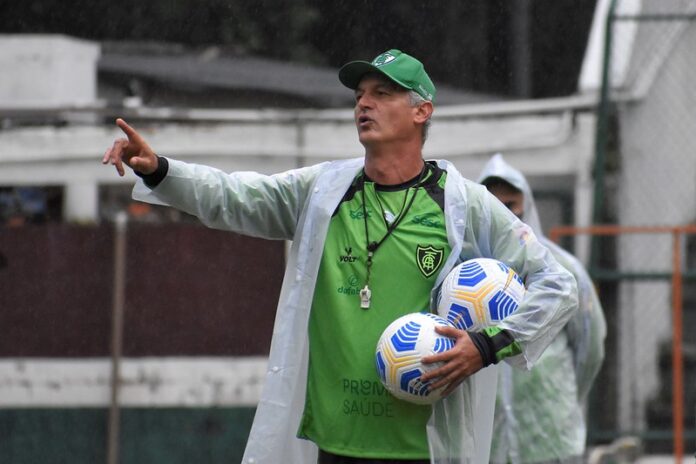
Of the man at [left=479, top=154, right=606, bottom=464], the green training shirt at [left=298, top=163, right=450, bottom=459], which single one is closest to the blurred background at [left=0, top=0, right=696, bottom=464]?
the man at [left=479, top=154, right=606, bottom=464]

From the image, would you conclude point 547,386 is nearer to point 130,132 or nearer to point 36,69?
point 130,132

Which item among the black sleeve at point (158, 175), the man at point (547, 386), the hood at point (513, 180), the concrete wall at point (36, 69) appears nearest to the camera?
the black sleeve at point (158, 175)

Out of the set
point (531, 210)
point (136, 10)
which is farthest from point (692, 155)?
point (136, 10)

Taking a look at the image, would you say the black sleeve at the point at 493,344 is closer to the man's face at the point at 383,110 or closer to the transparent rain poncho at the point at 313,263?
the transparent rain poncho at the point at 313,263

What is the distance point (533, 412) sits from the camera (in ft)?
22.6

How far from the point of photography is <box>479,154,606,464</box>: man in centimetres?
679

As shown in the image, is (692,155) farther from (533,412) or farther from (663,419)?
(533,412)

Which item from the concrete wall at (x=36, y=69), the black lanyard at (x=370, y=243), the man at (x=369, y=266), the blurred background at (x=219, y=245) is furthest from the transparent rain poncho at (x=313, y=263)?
the concrete wall at (x=36, y=69)

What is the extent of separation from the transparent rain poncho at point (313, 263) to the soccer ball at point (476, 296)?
0.22 feet

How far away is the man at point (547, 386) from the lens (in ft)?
22.3

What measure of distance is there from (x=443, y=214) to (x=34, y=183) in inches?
247

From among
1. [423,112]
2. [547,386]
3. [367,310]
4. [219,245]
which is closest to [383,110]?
[423,112]

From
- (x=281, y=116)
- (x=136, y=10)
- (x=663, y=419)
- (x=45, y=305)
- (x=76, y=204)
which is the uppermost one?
(x=136, y=10)

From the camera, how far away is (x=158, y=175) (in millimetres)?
4793
